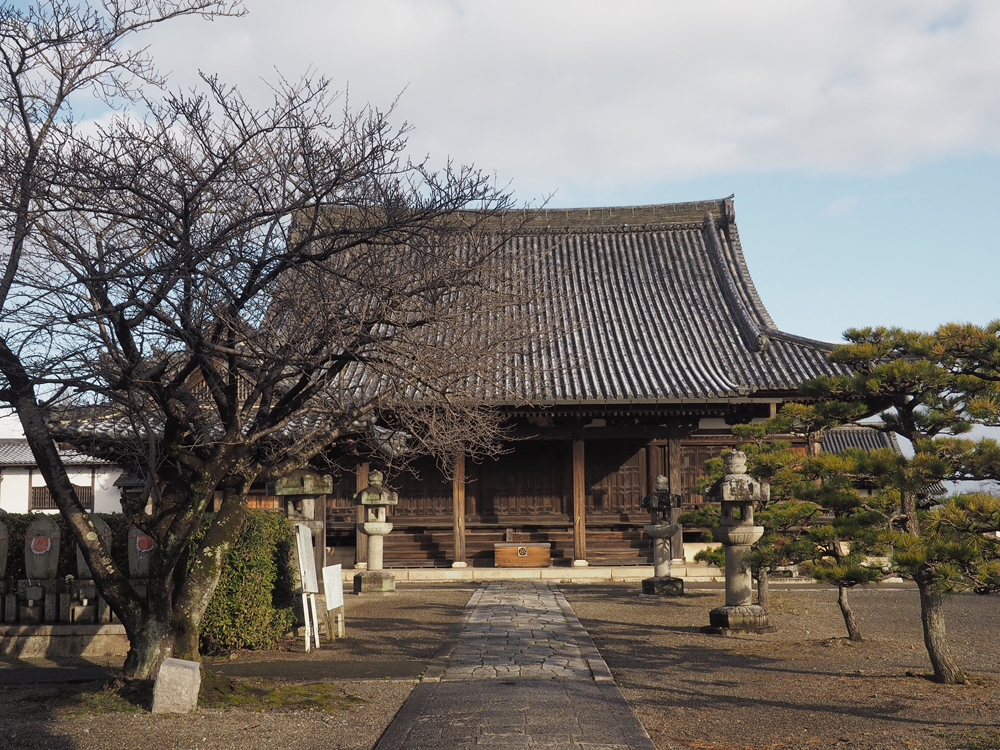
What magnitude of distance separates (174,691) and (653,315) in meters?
17.9

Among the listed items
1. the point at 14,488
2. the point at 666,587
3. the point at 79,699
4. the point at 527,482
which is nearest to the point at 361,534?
the point at 527,482

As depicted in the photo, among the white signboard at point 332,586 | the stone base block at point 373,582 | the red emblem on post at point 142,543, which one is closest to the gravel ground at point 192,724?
the red emblem on post at point 142,543

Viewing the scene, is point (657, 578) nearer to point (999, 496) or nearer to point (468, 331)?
point (468, 331)

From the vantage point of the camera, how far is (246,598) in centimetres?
904

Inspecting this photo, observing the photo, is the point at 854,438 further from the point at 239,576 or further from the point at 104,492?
the point at 104,492

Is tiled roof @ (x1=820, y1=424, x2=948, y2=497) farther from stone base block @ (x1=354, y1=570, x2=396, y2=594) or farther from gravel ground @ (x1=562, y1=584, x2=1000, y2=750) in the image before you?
stone base block @ (x1=354, y1=570, x2=396, y2=594)

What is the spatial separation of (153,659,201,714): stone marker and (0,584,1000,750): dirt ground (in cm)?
14

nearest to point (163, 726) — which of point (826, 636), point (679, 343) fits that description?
point (826, 636)

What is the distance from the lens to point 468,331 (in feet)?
26.5

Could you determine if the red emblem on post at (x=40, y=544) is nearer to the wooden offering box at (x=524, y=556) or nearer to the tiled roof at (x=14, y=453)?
the wooden offering box at (x=524, y=556)

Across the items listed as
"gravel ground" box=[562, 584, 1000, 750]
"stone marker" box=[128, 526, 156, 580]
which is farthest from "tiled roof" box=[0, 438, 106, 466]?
"gravel ground" box=[562, 584, 1000, 750]

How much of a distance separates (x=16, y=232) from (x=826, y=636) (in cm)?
967

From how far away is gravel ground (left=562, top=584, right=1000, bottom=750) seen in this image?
5992 millimetres

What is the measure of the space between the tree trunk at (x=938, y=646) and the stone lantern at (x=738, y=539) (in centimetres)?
331
